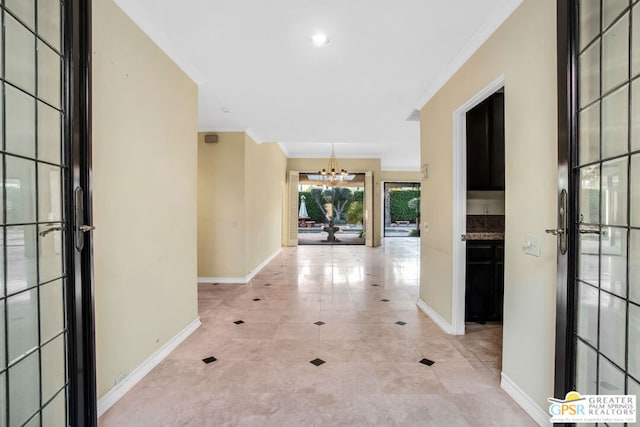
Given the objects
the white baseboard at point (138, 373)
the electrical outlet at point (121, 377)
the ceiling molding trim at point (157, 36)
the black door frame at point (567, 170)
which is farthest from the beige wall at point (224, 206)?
the black door frame at point (567, 170)

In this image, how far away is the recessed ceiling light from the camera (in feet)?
8.30

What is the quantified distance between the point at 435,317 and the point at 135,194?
3305 mm

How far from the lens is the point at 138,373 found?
2273mm

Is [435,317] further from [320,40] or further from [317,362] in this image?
[320,40]

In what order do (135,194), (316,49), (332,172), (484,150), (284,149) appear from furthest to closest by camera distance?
(284,149) → (332,172) → (484,150) → (316,49) → (135,194)

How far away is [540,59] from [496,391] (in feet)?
7.46

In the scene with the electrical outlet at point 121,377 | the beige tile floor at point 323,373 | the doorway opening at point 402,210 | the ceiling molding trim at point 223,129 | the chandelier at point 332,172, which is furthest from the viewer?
the doorway opening at point 402,210

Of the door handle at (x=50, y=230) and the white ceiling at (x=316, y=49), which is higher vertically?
the white ceiling at (x=316, y=49)

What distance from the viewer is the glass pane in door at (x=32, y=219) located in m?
1.26

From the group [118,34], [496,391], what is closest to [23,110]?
[118,34]

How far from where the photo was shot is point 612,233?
53.5 inches

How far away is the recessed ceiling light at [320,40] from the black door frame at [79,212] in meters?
1.59

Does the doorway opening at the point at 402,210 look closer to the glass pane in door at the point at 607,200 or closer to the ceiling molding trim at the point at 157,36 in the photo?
the ceiling molding trim at the point at 157,36

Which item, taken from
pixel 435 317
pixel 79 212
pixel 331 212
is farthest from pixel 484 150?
pixel 331 212
